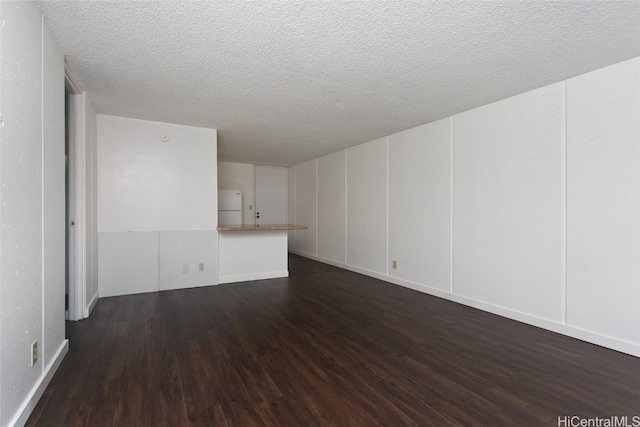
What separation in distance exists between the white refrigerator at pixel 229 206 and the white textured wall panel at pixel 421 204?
3789mm

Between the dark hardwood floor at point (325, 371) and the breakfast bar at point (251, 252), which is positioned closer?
the dark hardwood floor at point (325, 371)

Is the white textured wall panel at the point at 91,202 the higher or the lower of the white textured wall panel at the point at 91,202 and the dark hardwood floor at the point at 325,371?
the higher

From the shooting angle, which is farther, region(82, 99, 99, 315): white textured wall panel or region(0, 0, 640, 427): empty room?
region(82, 99, 99, 315): white textured wall panel

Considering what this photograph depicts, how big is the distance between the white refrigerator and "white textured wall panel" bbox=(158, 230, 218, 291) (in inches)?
94.9

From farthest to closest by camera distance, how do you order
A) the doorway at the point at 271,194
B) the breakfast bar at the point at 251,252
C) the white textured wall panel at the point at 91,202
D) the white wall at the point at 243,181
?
the doorway at the point at 271,194, the white wall at the point at 243,181, the breakfast bar at the point at 251,252, the white textured wall panel at the point at 91,202

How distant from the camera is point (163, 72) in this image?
2680mm

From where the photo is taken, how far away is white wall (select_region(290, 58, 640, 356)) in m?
2.49

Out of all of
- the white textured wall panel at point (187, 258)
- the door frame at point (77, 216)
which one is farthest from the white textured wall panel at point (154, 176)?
the door frame at point (77, 216)

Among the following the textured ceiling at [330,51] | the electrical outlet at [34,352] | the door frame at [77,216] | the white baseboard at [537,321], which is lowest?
the white baseboard at [537,321]

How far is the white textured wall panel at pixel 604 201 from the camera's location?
2.42m

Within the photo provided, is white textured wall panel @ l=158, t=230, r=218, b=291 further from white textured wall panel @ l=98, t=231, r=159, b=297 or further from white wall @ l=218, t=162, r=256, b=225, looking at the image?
white wall @ l=218, t=162, r=256, b=225

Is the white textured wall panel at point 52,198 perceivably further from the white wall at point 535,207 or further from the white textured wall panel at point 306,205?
the white textured wall panel at point 306,205

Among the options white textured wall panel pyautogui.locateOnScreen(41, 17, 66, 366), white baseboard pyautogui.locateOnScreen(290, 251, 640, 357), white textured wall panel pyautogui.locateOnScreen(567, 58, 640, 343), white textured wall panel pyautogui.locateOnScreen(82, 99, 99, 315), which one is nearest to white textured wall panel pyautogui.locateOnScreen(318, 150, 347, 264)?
white baseboard pyautogui.locateOnScreen(290, 251, 640, 357)

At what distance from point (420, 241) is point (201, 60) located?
346cm
